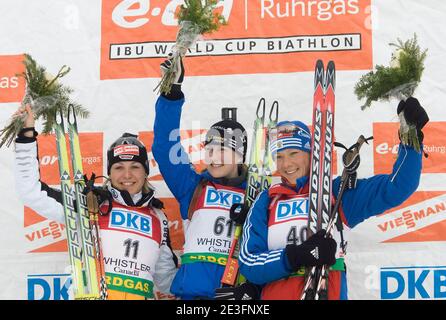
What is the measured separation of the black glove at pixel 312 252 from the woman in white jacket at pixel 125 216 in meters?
0.92

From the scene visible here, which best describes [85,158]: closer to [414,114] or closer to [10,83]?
[10,83]

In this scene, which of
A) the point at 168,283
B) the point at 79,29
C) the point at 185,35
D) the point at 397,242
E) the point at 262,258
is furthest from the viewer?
the point at 79,29

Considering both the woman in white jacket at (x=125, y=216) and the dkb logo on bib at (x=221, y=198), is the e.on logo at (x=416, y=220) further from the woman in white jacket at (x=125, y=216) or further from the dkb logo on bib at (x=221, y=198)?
the woman in white jacket at (x=125, y=216)

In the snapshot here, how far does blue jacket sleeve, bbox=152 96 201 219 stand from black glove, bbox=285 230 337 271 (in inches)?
34.7

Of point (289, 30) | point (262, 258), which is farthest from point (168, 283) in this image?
point (289, 30)

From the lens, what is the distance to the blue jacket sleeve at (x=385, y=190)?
11.2 ft

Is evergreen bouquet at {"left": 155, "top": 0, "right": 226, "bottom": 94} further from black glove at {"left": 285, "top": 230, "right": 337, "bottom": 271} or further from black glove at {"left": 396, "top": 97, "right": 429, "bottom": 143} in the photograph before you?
black glove at {"left": 285, "top": 230, "right": 337, "bottom": 271}

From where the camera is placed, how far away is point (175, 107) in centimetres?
379

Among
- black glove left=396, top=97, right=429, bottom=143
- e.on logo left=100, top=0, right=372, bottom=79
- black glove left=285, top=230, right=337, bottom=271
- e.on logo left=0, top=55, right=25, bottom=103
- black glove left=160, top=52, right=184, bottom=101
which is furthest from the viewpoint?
e.on logo left=0, top=55, right=25, bottom=103

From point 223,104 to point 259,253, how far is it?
1462 mm

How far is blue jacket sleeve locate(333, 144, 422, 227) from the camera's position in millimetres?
3400

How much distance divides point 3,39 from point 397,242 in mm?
2814

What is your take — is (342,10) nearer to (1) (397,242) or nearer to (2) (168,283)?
(1) (397,242)

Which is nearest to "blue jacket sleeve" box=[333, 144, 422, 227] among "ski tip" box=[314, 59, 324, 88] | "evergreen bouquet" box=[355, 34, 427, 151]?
"evergreen bouquet" box=[355, 34, 427, 151]
